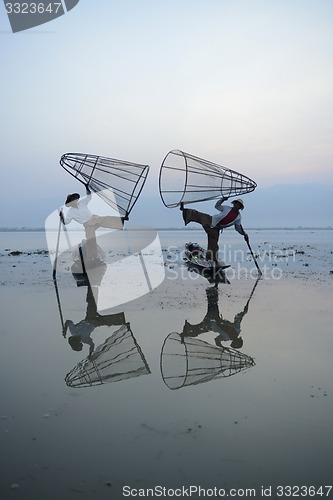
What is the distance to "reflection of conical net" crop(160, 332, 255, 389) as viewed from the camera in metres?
4.83

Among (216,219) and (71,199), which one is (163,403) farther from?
(216,219)

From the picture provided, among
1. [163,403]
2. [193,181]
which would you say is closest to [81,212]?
[193,181]

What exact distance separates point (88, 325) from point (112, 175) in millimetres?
7258

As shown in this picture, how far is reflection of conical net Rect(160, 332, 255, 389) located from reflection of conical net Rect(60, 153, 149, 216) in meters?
7.92

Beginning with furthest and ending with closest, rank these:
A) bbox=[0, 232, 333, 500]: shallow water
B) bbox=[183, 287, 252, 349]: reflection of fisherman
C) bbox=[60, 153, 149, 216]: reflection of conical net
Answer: bbox=[60, 153, 149, 216]: reflection of conical net, bbox=[183, 287, 252, 349]: reflection of fisherman, bbox=[0, 232, 333, 500]: shallow water

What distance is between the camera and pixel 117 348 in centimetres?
593

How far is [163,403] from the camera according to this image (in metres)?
4.11

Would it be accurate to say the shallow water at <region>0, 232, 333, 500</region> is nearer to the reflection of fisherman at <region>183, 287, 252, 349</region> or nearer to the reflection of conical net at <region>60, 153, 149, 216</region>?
the reflection of fisherman at <region>183, 287, 252, 349</region>

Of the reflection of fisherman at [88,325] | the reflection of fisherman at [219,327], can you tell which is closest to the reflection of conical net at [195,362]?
the reflection of fisherman at [219,327]

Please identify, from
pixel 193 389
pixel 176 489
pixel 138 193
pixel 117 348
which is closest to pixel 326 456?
pixel 176 489

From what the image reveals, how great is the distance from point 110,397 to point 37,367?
4.69 feet

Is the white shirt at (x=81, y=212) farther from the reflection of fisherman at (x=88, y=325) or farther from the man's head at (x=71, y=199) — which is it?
the reflection of fisherman at (x=88, y=325)

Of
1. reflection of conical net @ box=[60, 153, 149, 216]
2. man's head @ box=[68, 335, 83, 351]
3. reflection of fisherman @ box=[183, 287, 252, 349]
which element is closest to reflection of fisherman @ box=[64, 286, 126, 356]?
man's head @ box=[68, 335, 83, 351]

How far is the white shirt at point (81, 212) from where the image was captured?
45.4ft
